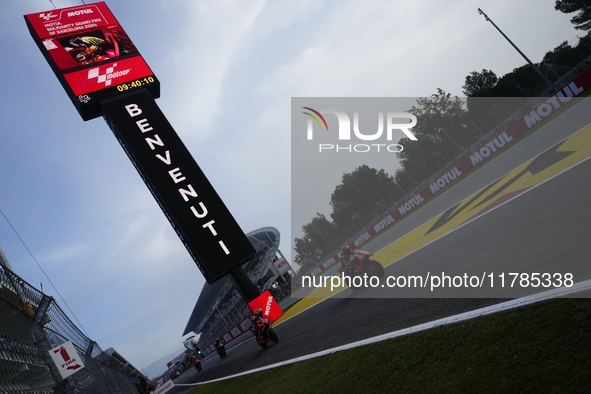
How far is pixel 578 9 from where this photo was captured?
37.8m

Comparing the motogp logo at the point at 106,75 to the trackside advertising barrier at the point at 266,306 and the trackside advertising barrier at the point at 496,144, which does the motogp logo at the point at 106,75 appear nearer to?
the trackside advertising barrier at the point at 266,306

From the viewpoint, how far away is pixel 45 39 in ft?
40.3

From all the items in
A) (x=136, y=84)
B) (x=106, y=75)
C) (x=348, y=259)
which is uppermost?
(x=106, y=75)

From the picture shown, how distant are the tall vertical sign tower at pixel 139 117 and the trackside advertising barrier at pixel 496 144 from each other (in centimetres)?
1656

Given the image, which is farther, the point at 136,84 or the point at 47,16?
the point at 47,16

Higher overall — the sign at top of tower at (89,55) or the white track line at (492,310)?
the sign at top of tower at (89,55)

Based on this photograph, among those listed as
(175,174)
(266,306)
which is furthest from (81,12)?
(266,306)

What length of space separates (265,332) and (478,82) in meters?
56.9

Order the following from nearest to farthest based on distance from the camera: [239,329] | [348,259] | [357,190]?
1. [348,259]
2. [239,329]
3. [357,190]

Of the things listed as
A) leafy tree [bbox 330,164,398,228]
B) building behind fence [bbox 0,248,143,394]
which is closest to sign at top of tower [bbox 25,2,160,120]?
building behind fence [bbox 0,248,143,394]

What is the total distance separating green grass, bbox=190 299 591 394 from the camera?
2.45 m

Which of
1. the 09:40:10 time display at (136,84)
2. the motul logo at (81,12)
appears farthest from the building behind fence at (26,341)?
the motul logo at (81,12)

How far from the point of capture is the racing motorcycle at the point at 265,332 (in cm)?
1027

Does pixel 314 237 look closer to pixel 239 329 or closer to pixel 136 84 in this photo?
pixel 239 329
